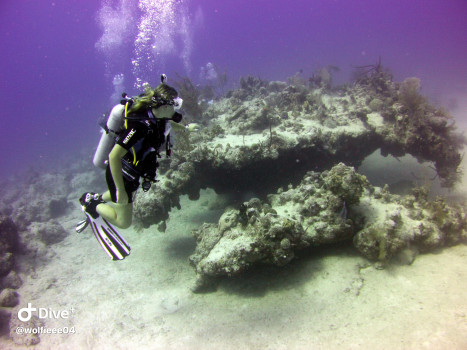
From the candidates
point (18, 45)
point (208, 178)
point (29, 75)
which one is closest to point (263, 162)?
point (208, 178)

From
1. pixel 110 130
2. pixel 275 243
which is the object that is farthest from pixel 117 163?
pixel 275 243

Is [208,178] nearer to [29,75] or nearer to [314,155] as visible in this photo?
[314,155]

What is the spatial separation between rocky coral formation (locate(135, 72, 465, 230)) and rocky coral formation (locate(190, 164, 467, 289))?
214 cm

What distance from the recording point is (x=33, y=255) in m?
8.45

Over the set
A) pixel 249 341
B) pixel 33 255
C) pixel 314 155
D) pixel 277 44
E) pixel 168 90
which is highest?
pixel 277 44

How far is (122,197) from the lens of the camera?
11.1 feet

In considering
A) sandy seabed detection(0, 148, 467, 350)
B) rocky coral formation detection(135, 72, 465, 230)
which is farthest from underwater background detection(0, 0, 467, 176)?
sandy seabed detection(0, 148, 467, 350)

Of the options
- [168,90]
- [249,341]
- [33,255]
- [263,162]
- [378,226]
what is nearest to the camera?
[168,90]

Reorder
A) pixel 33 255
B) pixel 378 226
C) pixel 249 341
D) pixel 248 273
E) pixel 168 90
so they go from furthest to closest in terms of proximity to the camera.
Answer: pixel 33 255 < pixel 248 273 < pixel 378 226 < pixel 249 341 < pixel 168 90

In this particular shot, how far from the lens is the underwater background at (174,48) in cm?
4459

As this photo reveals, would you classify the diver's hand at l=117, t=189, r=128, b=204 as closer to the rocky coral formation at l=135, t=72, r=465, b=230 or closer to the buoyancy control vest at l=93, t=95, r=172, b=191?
the buoyancy control vest at l=93, t=95, r=172, b=191

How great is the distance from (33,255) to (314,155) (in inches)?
446

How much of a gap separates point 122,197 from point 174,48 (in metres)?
67.1

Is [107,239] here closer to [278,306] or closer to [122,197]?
[122,197]
